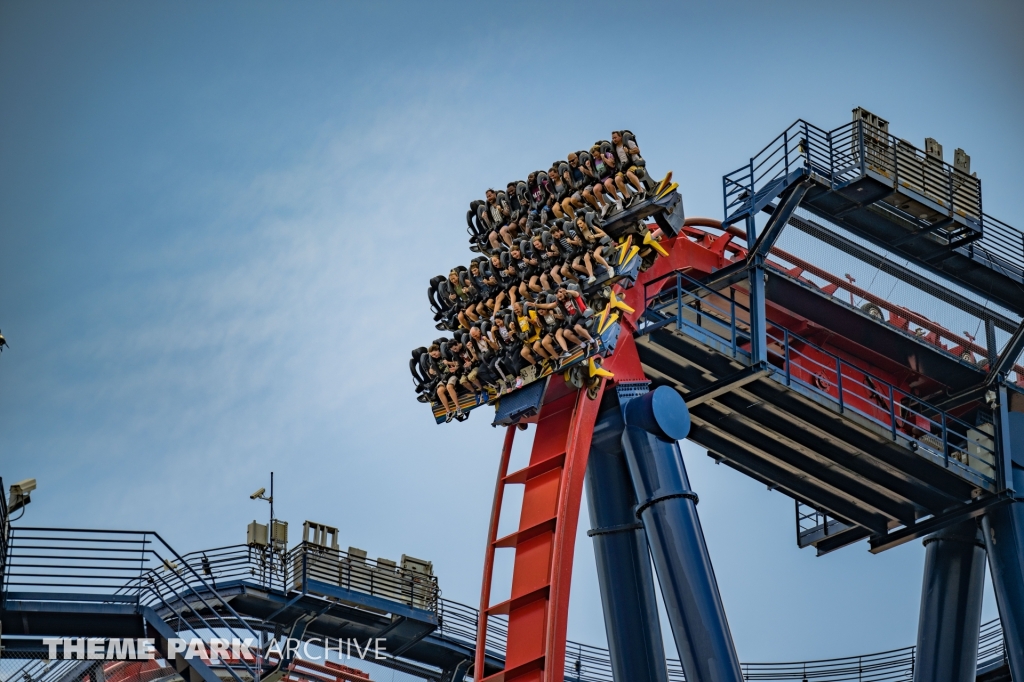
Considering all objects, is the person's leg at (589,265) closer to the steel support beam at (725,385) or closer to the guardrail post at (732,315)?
the guardrail post at (732,315)

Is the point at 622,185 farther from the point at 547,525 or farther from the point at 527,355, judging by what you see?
the point at 547,525

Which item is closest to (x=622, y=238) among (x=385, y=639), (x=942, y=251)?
(x=942, y=251)

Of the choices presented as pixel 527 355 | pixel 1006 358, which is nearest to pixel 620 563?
pixel 527 355

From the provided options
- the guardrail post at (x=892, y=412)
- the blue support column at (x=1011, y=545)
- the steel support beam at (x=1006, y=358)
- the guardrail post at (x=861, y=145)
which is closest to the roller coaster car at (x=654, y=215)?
the guardrail post at (x=861, y=145)

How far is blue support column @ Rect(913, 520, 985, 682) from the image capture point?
3841cm

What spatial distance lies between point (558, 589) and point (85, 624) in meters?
8.28

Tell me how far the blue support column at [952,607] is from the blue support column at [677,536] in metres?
7.39

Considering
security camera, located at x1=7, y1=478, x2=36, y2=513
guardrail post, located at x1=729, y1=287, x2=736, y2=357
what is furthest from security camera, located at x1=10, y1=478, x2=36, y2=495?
guardrail post, located at x1=729, y1=287, x2=736, y2=357

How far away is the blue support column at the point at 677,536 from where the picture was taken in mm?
32844

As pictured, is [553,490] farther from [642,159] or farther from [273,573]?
[273,573]

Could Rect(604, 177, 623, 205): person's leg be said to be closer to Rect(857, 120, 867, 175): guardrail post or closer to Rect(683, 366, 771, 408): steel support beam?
Rect(683, 366, 771, 408): steel support beam

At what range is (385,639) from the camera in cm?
4434

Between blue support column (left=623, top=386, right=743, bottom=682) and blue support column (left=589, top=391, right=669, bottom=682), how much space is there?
79 centimetres

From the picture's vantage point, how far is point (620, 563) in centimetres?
3562
